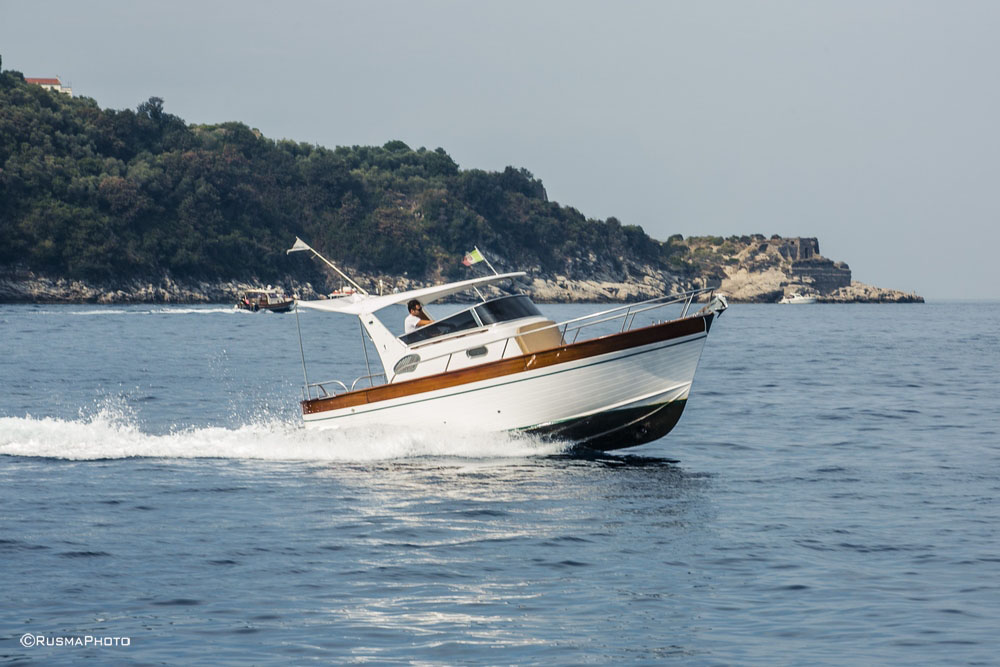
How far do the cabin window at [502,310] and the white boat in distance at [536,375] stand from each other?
0.06 feet

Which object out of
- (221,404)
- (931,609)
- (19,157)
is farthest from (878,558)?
(19,157)

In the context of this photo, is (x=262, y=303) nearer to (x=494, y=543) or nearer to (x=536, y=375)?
(x=536, y=375)

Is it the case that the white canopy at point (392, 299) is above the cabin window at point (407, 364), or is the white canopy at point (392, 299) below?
above

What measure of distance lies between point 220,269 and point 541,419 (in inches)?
5277

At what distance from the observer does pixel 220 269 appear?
482ft

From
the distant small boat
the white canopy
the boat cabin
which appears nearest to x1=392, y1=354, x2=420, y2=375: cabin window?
the boat cabin

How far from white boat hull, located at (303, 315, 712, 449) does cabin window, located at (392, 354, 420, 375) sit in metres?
0.54

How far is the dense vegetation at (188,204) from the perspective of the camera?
130750mm

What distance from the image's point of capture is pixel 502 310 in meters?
19.7

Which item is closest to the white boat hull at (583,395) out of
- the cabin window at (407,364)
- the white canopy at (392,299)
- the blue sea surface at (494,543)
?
the blue sea surface at (494,543)

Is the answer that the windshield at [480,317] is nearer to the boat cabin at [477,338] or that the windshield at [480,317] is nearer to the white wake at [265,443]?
the boat cabin at [477,338]

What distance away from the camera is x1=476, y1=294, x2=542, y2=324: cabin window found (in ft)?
64.1

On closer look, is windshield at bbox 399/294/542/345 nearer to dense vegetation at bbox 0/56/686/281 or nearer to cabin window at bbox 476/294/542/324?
cabin window at bbox 476/294/542/324

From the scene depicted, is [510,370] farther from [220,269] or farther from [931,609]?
[220,269]
